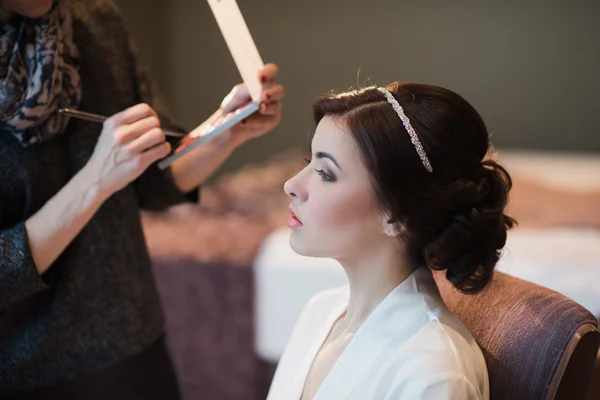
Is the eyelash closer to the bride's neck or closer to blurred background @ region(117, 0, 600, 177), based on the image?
the bride's neck

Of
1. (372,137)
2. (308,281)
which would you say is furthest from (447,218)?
(308,281)

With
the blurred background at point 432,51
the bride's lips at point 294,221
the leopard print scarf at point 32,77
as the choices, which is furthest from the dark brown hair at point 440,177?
the blurred background at point 432,51

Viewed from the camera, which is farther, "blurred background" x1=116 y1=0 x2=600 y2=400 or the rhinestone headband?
"blurred background" x1=116 y1=0 x2=600 y2=400

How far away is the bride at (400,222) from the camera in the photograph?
0.86 metres

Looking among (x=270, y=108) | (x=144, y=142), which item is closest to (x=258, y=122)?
(x=270, y=108)

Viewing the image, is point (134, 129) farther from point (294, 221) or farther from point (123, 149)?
point (294, 221)

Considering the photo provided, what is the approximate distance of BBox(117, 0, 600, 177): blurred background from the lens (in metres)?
3.61

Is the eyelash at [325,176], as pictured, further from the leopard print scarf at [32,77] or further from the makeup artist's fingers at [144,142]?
the leopard print scarf at [32,77]

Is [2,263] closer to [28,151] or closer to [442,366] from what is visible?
[28,151]

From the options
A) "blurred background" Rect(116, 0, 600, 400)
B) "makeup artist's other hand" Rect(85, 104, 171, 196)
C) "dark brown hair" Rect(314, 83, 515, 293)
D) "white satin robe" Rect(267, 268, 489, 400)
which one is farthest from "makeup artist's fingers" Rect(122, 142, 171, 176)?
"blurred background" Rect(116, 0, 600, 400)

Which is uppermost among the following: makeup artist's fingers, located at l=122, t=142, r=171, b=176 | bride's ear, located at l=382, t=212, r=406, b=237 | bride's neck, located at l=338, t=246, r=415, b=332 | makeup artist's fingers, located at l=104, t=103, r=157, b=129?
makeup artist's fingers, located at l=104, t=103, r=157, b=129

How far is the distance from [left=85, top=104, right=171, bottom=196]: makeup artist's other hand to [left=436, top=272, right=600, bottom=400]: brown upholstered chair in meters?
0.55

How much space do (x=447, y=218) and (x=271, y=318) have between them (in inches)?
47.6

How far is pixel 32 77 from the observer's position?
1.00m
